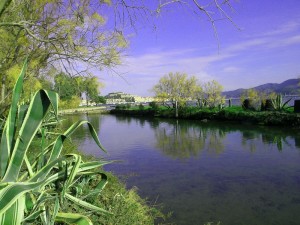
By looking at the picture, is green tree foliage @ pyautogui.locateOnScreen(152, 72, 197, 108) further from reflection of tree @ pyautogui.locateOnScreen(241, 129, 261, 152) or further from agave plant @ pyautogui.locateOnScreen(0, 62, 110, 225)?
agave plant @ pyautogui.locateOnScreen(0, 62, 110, 225)

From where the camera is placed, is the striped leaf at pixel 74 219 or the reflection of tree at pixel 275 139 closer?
the striped leaf at pixel 74 219

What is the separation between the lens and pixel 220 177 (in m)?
9.69

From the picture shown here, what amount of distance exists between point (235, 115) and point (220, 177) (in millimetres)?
18176

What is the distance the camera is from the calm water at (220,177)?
22.2 ft

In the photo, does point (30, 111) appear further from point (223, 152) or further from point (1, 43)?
point (223, 152)

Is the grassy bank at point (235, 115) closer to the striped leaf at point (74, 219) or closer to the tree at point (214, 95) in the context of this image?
the tree at point (214, 95)

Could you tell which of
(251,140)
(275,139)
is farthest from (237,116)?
(251,140)

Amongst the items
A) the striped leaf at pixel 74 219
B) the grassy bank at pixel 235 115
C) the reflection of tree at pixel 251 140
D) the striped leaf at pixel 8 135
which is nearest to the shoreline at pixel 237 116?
the grassy bank at pixel 235 115

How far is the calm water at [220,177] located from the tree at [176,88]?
20.6 m

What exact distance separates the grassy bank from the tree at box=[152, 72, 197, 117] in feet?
5.18

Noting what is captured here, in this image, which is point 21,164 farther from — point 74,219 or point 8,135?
point 74,219

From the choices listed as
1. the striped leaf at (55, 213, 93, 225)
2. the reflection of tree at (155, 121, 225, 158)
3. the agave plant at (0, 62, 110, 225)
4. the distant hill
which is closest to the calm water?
the reflection of tree at (155, 121, 225, 158)

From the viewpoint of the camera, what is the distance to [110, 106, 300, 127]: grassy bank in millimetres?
21888

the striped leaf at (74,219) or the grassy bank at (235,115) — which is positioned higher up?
the striped leaf at (74,219)
